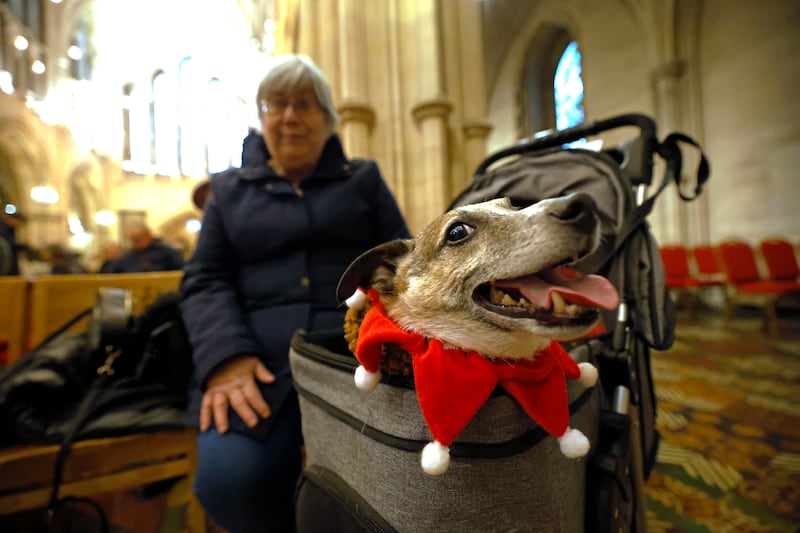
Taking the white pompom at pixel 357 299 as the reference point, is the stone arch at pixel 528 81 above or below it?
above

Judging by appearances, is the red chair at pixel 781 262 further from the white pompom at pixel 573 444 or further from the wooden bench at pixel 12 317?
the wooden bench at pixel 12 317

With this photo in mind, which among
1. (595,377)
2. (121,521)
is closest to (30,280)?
(121,521)

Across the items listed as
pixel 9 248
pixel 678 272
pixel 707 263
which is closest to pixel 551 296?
pixel 9 248

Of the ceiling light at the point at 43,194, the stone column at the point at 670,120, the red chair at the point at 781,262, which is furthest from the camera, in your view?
the ceiling light at the point at 43,194

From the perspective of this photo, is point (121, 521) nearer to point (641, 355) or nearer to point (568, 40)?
point (641, 355)

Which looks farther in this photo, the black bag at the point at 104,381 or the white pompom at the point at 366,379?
the black bag at the point at 104,381

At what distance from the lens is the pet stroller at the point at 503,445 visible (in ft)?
1.43

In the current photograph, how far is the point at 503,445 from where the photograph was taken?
0.43m

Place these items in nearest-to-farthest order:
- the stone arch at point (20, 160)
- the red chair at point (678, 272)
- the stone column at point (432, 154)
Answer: the stone column at point (432, 154), the red chair at point (678, 272), the stone arch at point (20, 160)

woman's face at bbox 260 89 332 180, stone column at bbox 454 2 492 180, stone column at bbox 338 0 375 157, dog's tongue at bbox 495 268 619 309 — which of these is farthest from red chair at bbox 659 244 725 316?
dog's tongue at bbox 495 268 619 309

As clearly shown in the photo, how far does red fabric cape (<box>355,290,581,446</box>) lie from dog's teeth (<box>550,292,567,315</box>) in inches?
2.7

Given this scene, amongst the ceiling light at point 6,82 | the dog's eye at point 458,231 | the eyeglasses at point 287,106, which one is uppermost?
the ceiling light at point 6,82

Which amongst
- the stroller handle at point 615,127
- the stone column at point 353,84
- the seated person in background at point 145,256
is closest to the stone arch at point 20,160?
the seated person in background at point 145,256

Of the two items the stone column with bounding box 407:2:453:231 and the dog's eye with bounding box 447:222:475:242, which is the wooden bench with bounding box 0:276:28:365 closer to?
the dog's eye with bounding box 447:222:475:242
